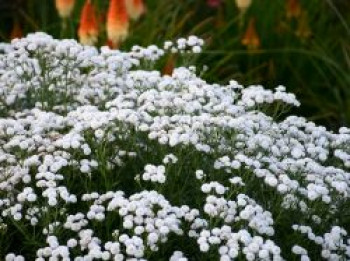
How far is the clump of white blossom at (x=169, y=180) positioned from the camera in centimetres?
296

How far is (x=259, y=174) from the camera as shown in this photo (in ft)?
10.5

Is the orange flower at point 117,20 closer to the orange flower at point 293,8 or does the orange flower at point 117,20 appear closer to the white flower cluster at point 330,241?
the orange flower at point 293,8

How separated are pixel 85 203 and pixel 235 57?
2.79 metres

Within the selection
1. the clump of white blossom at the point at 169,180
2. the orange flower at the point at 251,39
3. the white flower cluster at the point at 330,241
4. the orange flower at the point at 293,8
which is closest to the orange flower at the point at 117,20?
the clump of white blossom at the point at 169,180

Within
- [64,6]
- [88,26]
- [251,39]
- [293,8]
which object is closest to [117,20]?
[88,26]

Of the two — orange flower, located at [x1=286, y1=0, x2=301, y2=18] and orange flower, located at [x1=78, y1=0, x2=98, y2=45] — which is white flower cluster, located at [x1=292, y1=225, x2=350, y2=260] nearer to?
orange flower, located at [x1=78, y1=0, x2=98, y2=45]

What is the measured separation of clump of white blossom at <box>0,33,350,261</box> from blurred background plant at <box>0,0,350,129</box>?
1167 mm

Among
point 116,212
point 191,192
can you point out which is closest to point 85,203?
point 116,212

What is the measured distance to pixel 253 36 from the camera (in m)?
5.52

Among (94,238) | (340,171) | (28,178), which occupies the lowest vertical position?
(94,238)

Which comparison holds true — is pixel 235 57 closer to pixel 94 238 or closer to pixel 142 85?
pixel 142 85

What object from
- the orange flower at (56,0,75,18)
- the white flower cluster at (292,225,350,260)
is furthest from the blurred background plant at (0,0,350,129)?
the white flower cluster at (292,225,350,260)

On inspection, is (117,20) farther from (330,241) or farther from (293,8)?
(330,241)

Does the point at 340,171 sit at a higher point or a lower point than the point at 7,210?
higher
